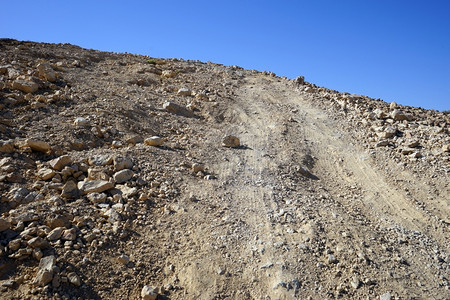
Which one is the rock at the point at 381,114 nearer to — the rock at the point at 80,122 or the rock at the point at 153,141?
the rock at the point at 153,141

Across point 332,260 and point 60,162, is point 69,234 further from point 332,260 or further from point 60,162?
point 332,260

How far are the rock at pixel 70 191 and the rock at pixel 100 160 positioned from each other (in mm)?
637

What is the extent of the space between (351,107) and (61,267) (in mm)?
9076

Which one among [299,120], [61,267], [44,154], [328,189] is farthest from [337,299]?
[299,120]

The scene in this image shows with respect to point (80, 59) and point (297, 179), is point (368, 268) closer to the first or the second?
point (297, 179)

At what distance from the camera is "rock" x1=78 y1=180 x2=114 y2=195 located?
15.6 feet

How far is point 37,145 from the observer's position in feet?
17.4

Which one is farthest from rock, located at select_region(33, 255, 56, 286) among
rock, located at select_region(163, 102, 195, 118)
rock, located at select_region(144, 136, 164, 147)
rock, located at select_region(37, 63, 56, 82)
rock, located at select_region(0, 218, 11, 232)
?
rock, located at select_region(37, 63, 56, 82)

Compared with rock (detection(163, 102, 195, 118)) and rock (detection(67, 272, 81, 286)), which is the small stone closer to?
rock (detection(67, 272, 81, 286))

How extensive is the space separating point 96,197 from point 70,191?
39cm

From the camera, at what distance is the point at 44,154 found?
540 centimetres

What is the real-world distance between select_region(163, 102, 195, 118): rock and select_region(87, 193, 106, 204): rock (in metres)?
4.46

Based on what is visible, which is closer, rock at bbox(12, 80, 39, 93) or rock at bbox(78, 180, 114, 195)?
rock at bbox(78, 180, 114, 195)

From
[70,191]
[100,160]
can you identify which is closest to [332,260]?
[70,191]
